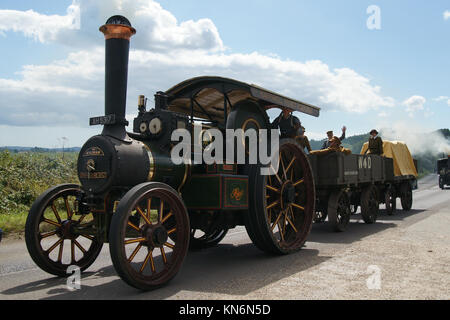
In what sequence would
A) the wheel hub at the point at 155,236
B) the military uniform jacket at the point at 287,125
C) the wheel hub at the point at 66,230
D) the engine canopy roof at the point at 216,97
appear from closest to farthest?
the wheel hub at the point at 155,236, the wheel hub at the point at 66,230, the engine canopy roof at the point at 216,97, the military uniform jacket at the point at 287,125

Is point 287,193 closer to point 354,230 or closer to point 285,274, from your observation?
point 285,274

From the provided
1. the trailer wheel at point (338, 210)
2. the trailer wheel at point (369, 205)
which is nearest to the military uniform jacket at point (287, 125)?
the trailer wheel at point (338, 210)

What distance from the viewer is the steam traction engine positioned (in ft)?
14.7

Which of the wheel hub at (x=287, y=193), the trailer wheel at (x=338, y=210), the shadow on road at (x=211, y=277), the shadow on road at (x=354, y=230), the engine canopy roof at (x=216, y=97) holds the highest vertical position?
the engine canopy roof at (x=216, y=97)

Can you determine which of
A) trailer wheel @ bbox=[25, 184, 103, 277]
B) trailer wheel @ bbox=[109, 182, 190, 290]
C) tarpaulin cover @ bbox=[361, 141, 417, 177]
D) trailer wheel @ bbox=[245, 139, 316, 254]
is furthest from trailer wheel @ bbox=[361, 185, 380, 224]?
trailer wheel @ bbox=[25, 184, 103, 277]

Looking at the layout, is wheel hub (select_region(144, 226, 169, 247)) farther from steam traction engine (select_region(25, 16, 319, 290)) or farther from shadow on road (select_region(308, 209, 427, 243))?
shadow on road (select_region(308, 209, 427, 243))

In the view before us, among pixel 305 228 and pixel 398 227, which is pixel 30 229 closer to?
pixel 305 228

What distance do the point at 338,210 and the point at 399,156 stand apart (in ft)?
16.7

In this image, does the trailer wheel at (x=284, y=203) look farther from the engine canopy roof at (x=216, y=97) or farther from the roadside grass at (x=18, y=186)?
the roadside grass at (x=18, y=186)

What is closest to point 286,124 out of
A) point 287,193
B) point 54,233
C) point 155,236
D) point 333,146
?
point 287,193

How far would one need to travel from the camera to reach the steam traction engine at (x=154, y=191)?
448cm

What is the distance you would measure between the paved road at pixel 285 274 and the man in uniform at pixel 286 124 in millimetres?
1828

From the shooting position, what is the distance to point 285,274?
5.10 meters
